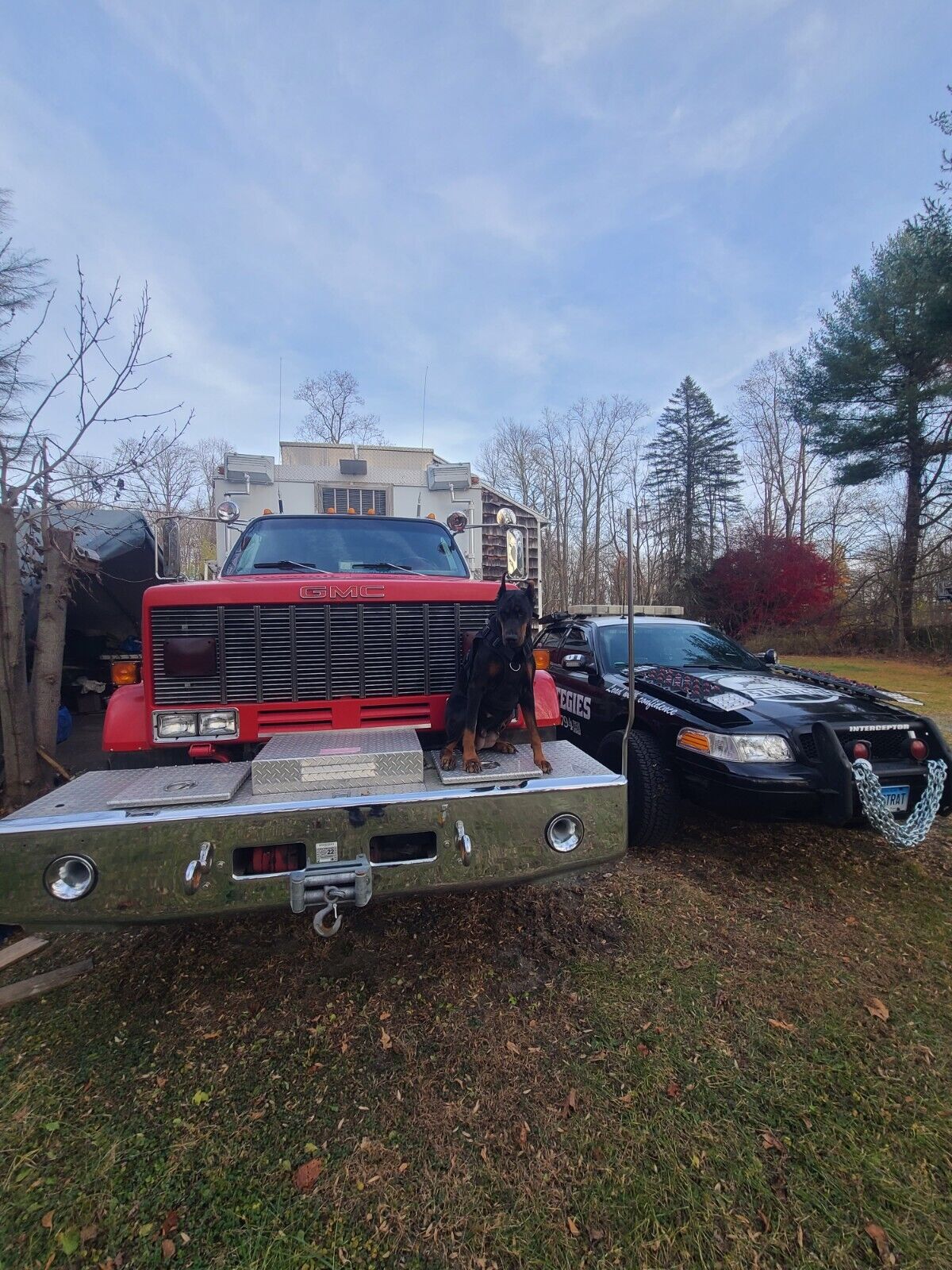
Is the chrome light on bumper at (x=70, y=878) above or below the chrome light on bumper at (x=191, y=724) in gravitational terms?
below

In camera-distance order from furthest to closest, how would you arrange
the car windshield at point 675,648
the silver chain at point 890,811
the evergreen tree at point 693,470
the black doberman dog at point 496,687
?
the evergreen tree at point 693,470, the car windshield at point 675,648, the silver chain at point 890,811, the black doberman dog at point 496,687

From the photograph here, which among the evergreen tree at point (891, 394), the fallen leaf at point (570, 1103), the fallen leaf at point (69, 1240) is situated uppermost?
the evergreen tree at point (891, 394)

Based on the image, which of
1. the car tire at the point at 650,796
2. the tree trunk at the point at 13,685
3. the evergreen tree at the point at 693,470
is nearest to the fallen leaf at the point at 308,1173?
the car tire at the point at 650,796

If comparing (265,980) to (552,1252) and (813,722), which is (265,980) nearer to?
(552,1252)

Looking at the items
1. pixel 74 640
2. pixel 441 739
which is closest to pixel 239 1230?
pixel 441 739

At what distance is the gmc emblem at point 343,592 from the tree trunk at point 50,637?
301 centimetres

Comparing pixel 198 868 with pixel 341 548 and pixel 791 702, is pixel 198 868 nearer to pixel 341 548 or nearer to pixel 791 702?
pixel 341 548

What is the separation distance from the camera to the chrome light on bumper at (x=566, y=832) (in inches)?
94.5

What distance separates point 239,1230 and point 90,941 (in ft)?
6.42

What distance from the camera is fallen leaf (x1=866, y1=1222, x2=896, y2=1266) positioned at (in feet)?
5.23

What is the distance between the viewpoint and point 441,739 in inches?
122

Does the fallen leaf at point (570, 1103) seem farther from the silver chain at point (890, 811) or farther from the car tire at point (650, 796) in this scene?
the silver chain at point (890, 811)

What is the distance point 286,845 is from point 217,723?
81cm

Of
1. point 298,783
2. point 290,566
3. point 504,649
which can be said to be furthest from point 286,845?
point 290,566
